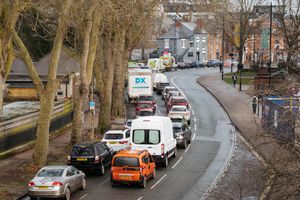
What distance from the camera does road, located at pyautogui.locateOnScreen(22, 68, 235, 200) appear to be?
24.1 metres

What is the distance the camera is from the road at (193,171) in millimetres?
24062

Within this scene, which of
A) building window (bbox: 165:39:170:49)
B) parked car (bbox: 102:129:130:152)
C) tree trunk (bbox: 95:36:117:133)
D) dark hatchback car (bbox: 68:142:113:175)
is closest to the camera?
dark hatchback car (bbox: 68:142:113:175)

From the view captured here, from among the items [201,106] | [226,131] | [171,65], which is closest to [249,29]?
[171,65]

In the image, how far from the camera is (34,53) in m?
58.4

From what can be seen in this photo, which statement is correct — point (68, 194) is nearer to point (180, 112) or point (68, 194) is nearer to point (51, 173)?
point (51, 173)

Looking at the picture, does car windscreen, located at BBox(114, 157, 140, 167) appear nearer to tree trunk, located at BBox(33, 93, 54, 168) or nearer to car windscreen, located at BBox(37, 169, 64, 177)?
car windscreen, located at BBox(37, 169, 64, 177)

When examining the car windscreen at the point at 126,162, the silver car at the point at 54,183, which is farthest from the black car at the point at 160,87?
the silver car at the point at 54,183

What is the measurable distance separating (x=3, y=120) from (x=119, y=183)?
33.9ft

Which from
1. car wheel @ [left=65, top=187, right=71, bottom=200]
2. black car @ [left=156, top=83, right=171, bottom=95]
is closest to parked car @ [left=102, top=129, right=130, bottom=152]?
car wheel @ [left=65, top=187, right=71, bottom=200]

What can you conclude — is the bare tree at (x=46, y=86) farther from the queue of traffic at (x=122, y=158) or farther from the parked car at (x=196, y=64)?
the parked car at (x=196, y=64)

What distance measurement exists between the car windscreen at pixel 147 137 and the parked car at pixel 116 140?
319cm

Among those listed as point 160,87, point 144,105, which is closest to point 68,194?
point 144,105

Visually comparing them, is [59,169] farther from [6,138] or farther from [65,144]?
[65,144]

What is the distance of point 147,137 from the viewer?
96.4 feet
